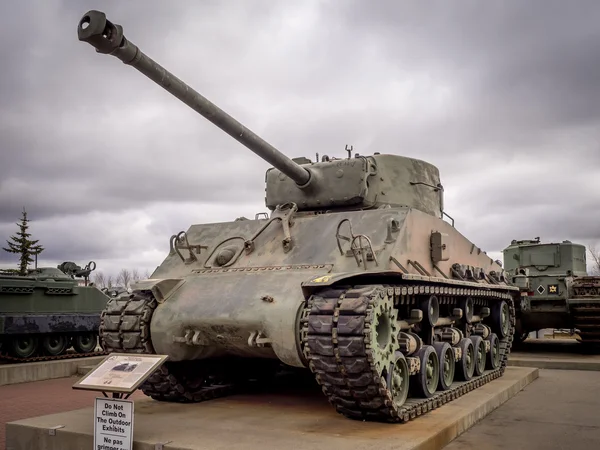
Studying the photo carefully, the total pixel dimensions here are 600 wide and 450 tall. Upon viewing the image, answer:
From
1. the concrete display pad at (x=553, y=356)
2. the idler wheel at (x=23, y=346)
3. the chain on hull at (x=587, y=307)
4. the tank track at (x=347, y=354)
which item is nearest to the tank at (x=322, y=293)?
the tank track at (x=347, y=354)

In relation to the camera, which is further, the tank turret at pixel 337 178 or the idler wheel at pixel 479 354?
the idler wheel at pixel 479 354

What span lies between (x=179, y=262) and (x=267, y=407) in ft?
8.24

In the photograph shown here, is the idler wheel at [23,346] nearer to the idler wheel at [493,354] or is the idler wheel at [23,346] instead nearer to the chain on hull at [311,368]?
the chain on hull at [311,368]

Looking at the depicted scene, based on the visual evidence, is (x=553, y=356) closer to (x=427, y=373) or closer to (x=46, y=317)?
(x=427, y=373)

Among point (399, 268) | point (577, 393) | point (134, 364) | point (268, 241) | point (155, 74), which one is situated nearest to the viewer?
point (134, 364)

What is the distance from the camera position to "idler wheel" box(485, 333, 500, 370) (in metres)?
12.0

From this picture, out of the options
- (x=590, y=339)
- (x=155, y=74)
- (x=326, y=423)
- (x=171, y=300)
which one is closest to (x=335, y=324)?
(x=326, y=423)

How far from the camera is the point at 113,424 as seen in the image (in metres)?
6.18

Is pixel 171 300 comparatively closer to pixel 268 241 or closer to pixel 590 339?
pixel 268 241

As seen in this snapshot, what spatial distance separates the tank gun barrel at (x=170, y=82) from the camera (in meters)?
6.63

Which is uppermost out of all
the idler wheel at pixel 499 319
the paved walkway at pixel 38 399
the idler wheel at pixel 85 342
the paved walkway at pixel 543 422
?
the idler wheel at pixel 499 319

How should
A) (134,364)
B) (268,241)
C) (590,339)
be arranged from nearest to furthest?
(134,364), (268,241), (590,339)

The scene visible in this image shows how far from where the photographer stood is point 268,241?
31.2ft

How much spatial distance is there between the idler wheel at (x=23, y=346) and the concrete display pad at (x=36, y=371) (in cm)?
126
